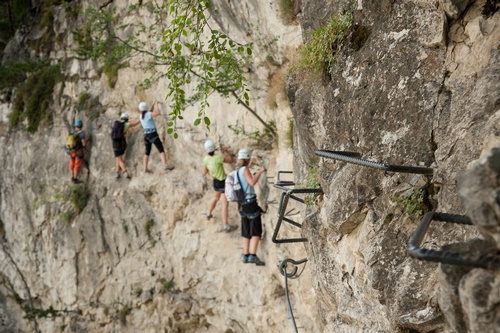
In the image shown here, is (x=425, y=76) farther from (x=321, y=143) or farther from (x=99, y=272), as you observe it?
(x=99, y=272)

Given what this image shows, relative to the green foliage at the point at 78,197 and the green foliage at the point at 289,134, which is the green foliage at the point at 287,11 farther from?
the green foliage at the point at 78,197

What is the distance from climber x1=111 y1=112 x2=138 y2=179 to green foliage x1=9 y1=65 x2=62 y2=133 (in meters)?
4.55

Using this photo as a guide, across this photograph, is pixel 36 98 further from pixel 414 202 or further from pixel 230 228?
A: pixel 414 202

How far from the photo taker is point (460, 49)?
4770mm

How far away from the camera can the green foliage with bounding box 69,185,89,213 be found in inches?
617

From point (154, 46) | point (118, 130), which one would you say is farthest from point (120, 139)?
point (154, 46)

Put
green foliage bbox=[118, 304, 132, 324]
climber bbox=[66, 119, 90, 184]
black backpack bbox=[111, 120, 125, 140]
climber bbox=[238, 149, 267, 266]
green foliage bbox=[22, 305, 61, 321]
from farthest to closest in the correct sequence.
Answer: green foliage bbox=[22, 305, 61, 321]
climber bbox=[66, 119, 90, 184]
green foliage bbox=[118, 304, 132, 324]
black backpack bbox=[111, 120, 125, 140]
climber bbox=[238, 149, 267, 266]

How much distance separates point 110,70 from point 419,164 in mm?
12579

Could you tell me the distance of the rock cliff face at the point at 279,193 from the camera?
4.44m

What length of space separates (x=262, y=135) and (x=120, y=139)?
4.63 m

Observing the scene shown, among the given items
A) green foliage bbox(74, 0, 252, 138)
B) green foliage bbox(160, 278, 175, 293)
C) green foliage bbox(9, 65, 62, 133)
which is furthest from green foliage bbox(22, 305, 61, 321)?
green foliage bbox(74, 0, 252, 138)

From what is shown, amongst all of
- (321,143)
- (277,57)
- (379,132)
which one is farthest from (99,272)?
(379,132)

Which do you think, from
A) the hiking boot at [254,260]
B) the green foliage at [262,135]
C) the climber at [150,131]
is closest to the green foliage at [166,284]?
the climber at [150,131]

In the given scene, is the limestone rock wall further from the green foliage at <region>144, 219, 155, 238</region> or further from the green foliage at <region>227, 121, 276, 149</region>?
the green foliage at <region>144, 219, 155, 238</region>
